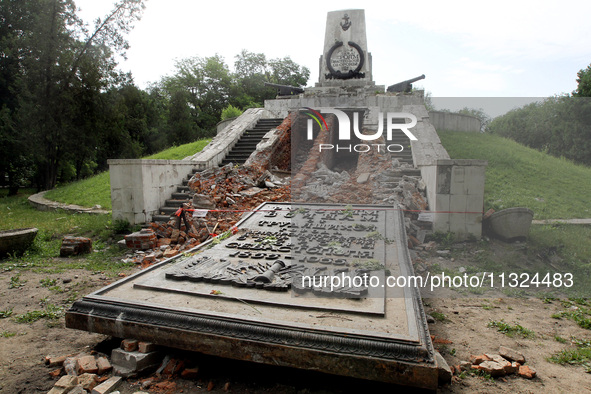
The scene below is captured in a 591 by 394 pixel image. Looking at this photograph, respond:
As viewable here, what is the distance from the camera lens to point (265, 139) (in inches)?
445

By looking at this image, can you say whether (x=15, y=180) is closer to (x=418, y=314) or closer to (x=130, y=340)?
(x=130, y=340)

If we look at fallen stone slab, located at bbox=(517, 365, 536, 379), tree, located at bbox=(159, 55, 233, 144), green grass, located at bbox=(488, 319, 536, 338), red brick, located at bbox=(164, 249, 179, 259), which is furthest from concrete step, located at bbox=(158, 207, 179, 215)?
tree, located at bbox=(159, 55, 233, 144)

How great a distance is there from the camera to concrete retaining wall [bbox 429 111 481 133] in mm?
16031

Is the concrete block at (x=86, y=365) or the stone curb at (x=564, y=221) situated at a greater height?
the stone curb at (x=564, y=221)

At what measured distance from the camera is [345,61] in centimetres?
1664

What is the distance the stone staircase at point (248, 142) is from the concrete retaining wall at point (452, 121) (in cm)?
736

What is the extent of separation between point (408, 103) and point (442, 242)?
9623mm

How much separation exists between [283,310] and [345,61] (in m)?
16.0

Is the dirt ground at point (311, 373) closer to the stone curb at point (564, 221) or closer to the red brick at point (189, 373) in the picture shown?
the red brick at point (189, 373)

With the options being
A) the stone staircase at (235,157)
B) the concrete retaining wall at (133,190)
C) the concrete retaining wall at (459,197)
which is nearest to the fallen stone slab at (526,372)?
the concrete retaining wall at (459,197)

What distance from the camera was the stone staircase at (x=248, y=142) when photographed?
10.8 meters

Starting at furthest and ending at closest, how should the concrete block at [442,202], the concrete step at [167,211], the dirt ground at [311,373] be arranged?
the concrete step at [167,211]
the concrete block at [442,202]
the dirt ground at [311,373]

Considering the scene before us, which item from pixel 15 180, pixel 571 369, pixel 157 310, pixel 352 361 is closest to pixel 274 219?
pixel 157 310

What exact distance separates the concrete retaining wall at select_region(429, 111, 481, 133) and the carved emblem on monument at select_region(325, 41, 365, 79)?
12.7ft
